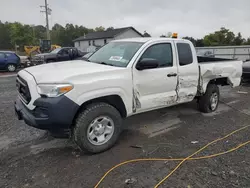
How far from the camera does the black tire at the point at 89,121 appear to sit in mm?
3222

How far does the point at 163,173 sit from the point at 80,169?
3.86 ft

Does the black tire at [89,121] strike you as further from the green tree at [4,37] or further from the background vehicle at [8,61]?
the green tree at [4,37]

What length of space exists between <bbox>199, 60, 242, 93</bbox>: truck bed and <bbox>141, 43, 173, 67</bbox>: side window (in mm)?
996

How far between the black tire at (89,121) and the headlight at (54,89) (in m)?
0.47

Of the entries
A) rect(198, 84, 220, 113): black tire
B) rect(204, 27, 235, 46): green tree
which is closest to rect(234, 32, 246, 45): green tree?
rect(204, 27, 235, 46): green tree

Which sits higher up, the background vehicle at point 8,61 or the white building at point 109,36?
the white building at point 109,36

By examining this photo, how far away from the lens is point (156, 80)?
3990 millimetres

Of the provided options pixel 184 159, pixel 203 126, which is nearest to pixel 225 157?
pixel 184 159

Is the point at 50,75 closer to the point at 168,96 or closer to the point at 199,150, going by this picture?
the point at 168,96

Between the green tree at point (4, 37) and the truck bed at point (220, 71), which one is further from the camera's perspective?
the green tree at point (4, 37)

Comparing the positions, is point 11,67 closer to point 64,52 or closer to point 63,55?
point 63,55

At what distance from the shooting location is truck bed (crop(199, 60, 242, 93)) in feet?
16.5

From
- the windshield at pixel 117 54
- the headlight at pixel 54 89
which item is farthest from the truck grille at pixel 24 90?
the windshield at pixel 117 54

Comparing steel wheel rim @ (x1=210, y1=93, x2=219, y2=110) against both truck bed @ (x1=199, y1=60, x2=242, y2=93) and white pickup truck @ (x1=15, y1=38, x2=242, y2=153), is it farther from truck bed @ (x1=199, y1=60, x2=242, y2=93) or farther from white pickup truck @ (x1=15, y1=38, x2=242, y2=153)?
white pickup truck @ (x1=15, y1=38, x2=242, y2=153)
